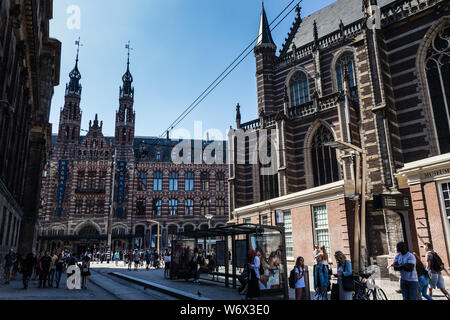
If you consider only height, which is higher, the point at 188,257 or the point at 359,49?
the point at 359,49

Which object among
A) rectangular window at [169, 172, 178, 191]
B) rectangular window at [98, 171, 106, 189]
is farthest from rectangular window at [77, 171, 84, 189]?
rectangular window at [169, 172, 178, 191]

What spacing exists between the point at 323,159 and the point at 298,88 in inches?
362

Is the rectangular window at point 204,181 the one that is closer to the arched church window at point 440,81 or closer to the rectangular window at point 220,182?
the rectangular window at point 220,182

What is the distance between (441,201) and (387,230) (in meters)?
2.96

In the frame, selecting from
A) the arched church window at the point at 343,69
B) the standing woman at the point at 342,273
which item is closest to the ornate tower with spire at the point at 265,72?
the arched church window at the point at 343,69

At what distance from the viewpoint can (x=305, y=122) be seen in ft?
79.2

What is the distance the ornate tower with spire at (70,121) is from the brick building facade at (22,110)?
69.0ft

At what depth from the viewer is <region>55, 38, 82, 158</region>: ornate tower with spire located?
53.2m

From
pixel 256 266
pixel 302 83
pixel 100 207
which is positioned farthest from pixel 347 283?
pixel 100 207

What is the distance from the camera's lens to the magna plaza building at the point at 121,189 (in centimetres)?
4994
